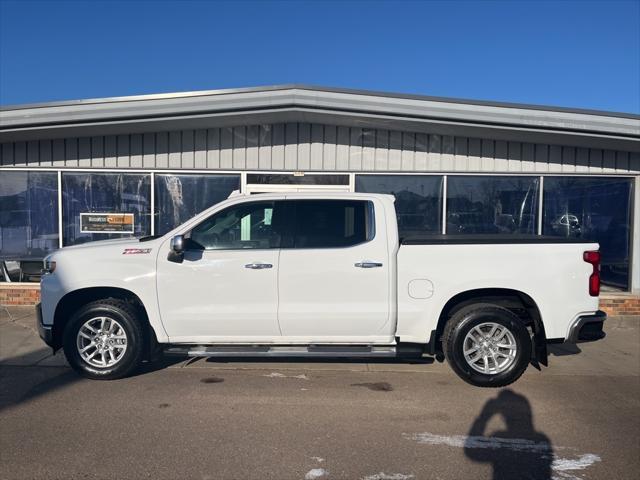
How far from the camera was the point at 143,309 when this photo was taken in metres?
5.54

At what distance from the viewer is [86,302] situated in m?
5.62

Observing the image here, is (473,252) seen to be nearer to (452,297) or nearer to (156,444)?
(452,297)

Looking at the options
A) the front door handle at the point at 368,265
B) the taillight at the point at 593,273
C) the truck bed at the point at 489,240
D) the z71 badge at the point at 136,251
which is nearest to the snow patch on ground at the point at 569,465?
the taillight at the point at 593,273

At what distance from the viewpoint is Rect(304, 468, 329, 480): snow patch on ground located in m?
3.53

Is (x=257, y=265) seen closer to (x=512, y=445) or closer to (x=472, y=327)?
(x=472, y=327)

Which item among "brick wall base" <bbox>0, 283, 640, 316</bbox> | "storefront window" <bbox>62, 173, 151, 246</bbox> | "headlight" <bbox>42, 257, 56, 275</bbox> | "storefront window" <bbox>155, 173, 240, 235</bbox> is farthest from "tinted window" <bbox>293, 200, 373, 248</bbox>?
"brick wall base" <bbox>0, 283, 640, 316</bbox>

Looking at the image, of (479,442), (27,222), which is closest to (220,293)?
(479,442)

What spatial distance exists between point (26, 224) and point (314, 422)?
25.3ft

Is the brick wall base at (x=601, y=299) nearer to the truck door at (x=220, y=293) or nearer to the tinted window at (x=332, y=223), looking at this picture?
the truck door at (x=220, y=293)

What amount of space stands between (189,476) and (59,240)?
7.47m

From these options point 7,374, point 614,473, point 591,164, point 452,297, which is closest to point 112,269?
point 7,374

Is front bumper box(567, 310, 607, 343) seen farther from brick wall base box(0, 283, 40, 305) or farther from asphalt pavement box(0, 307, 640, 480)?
brick wall base box(0, 283, 40, 305)

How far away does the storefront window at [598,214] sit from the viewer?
9.51 m

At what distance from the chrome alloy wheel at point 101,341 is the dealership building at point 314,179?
437cm
